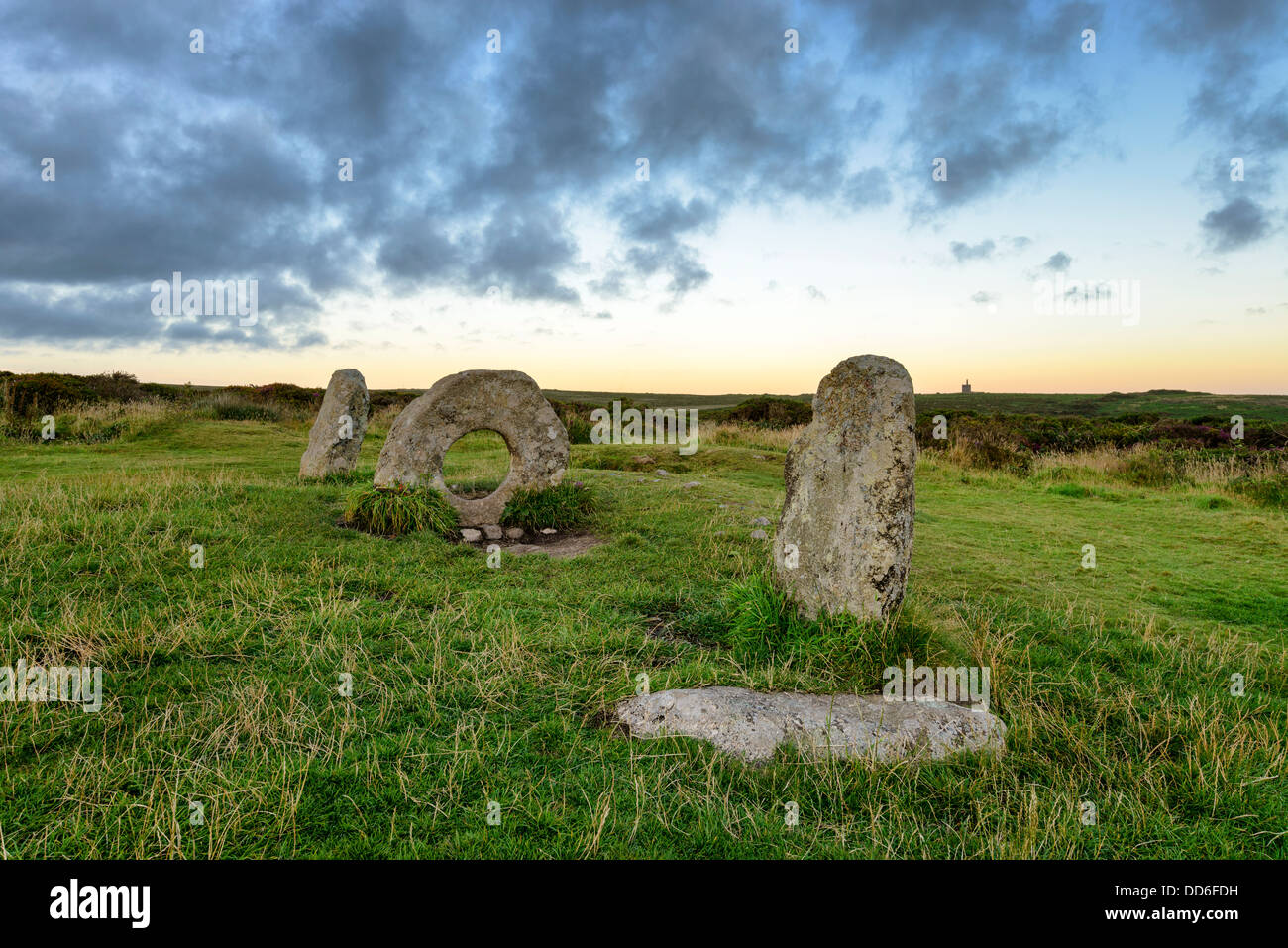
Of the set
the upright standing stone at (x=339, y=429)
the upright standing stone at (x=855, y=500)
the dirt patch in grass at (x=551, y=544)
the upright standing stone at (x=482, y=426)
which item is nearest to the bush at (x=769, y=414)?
the upright standing stone at (x=339, y=429)

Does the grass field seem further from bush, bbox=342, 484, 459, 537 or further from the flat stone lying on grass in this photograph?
bush, bbox=342, 484, 459, 537

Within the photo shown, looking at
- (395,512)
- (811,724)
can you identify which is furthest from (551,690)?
(395,512)

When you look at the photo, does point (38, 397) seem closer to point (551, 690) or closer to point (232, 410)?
point (232, 410)

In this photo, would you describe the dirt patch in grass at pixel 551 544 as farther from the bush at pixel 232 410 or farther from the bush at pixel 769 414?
the bush at pixel 769 414

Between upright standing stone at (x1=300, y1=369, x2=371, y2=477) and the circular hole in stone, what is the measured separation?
79.8 inches

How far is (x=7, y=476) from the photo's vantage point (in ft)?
44.0

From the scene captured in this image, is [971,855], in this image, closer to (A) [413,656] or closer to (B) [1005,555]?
(A) [413,656]

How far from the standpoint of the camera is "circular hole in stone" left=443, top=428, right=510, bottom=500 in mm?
13125

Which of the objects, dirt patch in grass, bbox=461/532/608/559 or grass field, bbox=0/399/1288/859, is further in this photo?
dirt patch in grass, bbox=461/532/608/559

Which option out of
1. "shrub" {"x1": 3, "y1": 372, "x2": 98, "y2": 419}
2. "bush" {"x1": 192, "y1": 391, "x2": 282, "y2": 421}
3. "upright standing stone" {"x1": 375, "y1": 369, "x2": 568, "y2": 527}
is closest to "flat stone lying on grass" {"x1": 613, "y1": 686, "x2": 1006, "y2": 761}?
"upright standing stone" {"x1": 375, "y1": 369, "x2": 568, "y2": 527}

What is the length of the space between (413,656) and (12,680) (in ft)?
8.39

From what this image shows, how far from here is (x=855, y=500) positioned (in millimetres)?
6215

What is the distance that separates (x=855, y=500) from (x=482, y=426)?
304 inches

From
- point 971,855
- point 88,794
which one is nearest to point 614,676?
point 971,855
